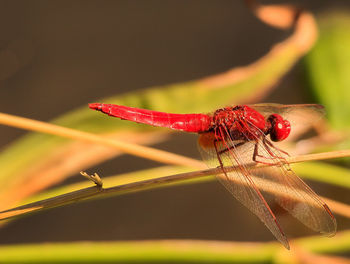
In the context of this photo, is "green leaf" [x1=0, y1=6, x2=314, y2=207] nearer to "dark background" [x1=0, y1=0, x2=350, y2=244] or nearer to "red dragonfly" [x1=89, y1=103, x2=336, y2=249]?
"red dragonfly" [x1=89, y1=103, x2=336, y2=249]

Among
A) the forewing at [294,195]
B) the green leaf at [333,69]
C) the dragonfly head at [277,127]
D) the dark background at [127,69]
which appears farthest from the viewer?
the dark background at [127,69]

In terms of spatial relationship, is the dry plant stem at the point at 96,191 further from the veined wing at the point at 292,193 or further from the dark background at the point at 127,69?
the dark background at the point at 127,69

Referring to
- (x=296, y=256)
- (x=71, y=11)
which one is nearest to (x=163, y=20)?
(x=71, y=11)

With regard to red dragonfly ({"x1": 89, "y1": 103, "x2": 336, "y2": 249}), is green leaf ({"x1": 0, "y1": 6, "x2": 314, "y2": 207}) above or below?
above

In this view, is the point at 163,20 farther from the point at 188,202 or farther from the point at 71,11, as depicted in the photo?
the point at 188,202

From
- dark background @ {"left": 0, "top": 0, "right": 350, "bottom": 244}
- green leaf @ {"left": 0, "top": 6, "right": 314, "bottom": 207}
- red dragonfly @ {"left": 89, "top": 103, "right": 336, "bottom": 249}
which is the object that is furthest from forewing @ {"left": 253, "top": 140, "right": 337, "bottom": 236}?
dark background @ {"left": 0, "top": 0, "right": 350, "bottom": 244}

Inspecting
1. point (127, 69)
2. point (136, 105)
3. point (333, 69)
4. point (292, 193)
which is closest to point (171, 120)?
point (136, 105)

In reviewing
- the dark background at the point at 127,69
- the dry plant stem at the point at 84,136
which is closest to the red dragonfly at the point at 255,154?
the dry plant stem at the point at 84,136
